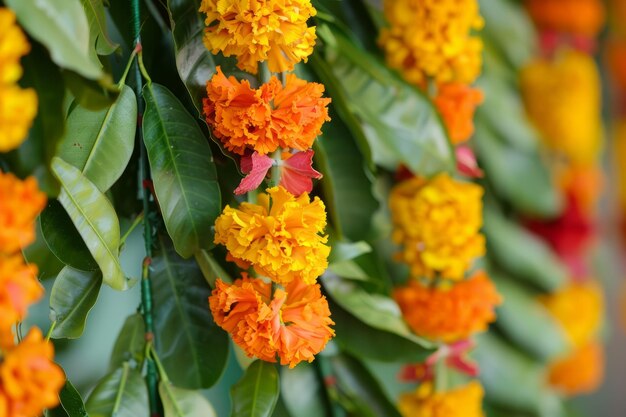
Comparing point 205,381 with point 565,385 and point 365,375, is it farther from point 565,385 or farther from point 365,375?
point 565,385

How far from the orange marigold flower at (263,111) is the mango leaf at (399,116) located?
0.19 meters

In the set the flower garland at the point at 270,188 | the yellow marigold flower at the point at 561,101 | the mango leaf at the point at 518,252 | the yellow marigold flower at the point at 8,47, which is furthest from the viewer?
the yellow marigold flower at the point at 561,101

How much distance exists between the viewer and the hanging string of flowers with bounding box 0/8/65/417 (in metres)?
0.39

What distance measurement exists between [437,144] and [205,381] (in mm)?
294

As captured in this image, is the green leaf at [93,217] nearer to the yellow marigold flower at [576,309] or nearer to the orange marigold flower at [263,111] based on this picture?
the orange marigold flower at [263,111]

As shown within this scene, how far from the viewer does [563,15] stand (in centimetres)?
120

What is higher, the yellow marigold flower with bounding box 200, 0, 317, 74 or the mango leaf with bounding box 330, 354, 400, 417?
the yellow marigold flower with bounding box 200, 0, 317, 74

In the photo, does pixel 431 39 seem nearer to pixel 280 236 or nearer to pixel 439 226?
pixel 439 226

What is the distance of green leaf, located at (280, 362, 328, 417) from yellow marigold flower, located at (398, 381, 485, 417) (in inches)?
3.6

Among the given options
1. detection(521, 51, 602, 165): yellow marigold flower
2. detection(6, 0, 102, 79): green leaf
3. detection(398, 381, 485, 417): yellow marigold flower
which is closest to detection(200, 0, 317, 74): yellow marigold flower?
detection(6, 0, 102, 79): green leaf

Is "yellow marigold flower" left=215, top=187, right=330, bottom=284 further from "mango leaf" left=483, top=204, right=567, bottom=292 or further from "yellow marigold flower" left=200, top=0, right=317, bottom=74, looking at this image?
"mango leaf" left=483, top=204, right=567, bottom=292

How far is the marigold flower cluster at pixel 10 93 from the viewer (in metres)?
0.38

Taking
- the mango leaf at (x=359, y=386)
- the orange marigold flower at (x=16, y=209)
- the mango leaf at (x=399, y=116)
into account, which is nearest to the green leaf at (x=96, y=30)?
the orange marigold flower at (x=16, y=209)

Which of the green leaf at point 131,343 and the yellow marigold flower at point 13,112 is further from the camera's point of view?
the green leaf at point 131,343
